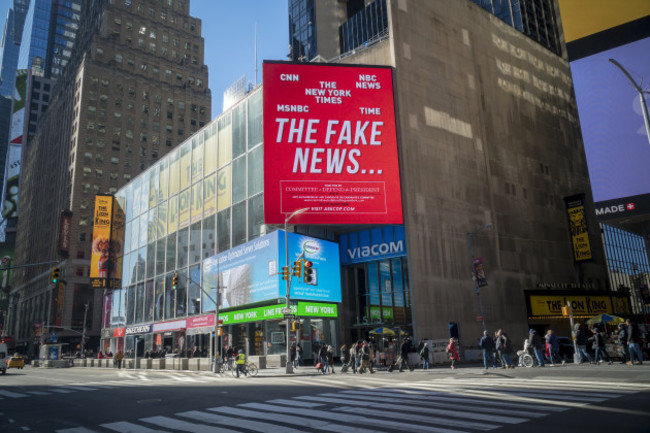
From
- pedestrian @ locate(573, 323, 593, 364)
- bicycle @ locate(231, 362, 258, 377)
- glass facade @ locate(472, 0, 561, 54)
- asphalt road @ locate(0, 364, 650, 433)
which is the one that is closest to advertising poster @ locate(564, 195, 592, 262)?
pedestrian @ locate(573, 323, 593, 364)

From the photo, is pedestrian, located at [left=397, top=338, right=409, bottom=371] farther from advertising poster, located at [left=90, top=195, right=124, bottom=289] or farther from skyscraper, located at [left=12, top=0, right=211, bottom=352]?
skyscraper, located at [left=12, top=0, right=211, bottom=352]

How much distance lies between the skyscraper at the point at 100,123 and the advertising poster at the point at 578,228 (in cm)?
8107

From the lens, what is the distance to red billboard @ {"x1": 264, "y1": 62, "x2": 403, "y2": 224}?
3666 centimetres

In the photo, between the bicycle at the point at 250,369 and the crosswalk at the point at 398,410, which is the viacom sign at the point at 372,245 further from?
the crosswalk at the point at 398,410

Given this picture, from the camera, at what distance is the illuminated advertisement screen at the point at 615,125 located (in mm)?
23281

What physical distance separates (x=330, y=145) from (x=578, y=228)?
2977 cm

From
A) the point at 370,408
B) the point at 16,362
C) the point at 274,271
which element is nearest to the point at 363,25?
the point at 274,271

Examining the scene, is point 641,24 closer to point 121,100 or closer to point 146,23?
point 121,100

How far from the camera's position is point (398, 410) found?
11500 mm

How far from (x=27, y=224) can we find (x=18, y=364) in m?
95.4

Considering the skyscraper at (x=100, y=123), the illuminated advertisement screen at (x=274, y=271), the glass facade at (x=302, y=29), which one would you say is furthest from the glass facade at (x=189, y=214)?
the glass facade at (x=302, y=29)

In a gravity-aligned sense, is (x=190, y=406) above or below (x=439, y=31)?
below

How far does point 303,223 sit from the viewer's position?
3628 cm

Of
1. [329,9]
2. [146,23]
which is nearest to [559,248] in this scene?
[329,9]
